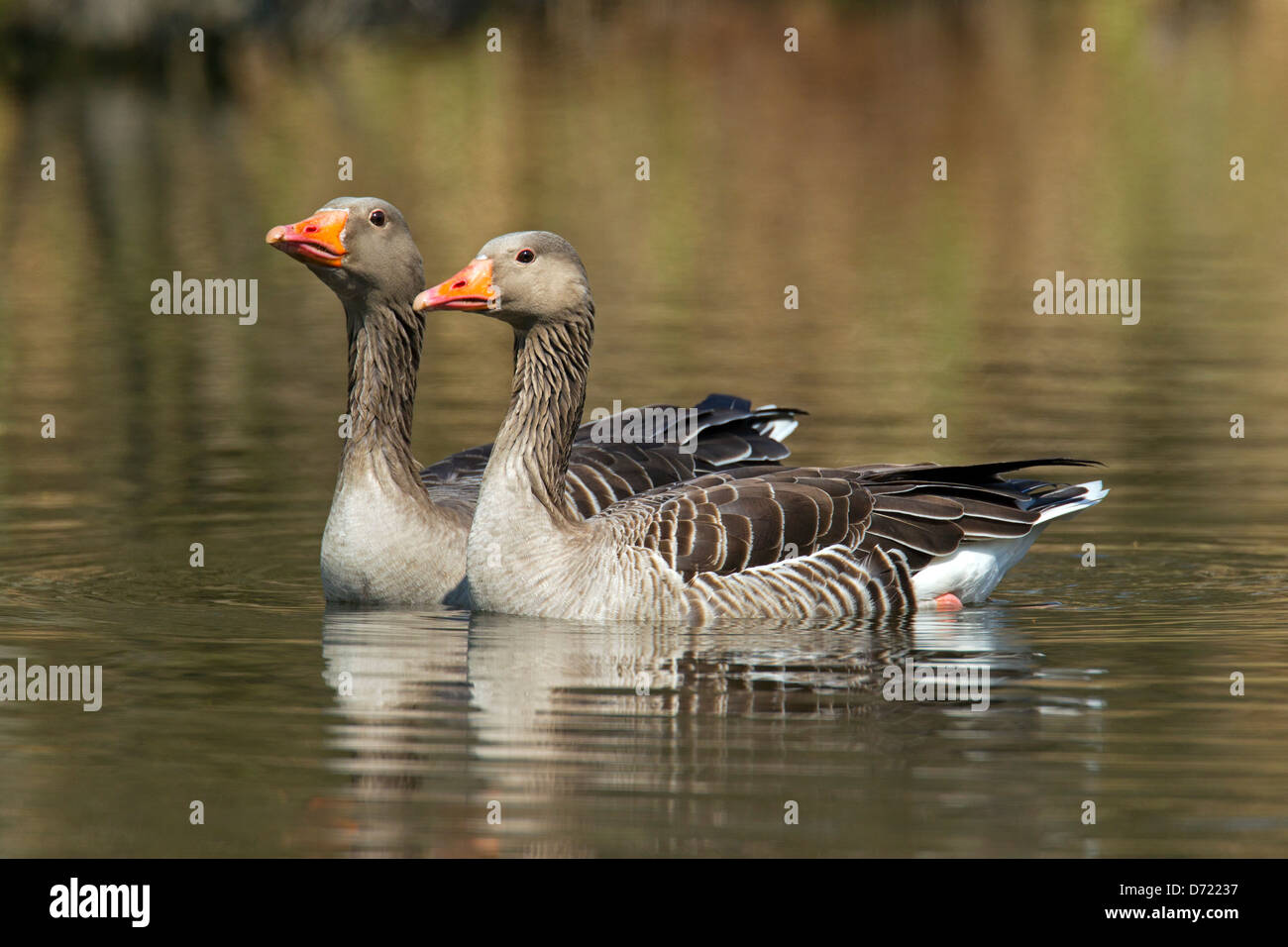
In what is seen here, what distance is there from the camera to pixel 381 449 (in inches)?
529

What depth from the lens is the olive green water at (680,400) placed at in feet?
30.1

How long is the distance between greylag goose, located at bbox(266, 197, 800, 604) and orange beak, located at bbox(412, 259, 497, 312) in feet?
3.60

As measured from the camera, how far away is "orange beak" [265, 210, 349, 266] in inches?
504

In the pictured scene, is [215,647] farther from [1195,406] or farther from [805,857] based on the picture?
[1195,406]

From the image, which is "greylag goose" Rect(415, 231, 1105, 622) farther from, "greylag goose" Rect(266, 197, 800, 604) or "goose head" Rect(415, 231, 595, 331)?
"greylag goose" Rect(266, 197, 800, 604)

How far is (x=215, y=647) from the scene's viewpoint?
12.2 meters

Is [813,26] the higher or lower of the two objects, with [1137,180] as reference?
higher

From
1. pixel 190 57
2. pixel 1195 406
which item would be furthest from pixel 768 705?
pixel 190 57

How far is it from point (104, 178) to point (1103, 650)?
3224cm

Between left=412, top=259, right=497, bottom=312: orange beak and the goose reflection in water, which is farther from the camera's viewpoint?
left=412, top=259, right=497, bottom=312: orange beak

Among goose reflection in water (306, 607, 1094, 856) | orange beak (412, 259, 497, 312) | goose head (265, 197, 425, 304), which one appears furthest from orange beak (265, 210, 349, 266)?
goose reflection in water (306, 607, 1094, 856)

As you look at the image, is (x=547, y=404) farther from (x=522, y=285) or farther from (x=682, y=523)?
(x=682, y=523)

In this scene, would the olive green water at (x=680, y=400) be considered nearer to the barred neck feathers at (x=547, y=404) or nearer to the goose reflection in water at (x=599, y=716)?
the goose reflection in water at (x=599, y=716)

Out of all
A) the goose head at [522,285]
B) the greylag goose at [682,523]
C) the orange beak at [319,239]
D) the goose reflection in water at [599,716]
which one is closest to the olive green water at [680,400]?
the goose reflection in water at [599,716]
